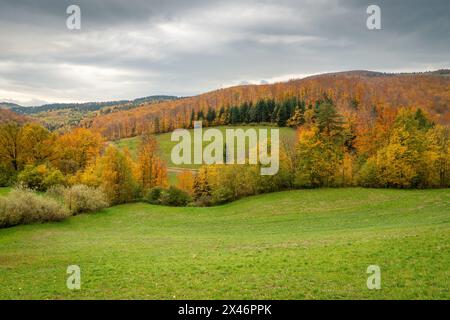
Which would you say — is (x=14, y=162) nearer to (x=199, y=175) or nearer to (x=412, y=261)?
(x=199, y=175)

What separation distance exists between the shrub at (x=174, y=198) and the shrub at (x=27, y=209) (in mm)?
15843

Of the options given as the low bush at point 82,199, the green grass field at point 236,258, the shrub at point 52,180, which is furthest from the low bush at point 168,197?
the shrub at point 52,180

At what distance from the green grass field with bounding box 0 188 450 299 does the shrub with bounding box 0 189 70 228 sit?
1.33m

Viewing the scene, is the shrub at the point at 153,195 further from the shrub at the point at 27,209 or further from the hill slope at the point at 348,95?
the hill slope at the point at 348,95

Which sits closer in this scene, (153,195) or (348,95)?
(153,195)

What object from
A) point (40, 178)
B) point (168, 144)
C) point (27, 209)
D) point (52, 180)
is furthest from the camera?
point (168, 144)

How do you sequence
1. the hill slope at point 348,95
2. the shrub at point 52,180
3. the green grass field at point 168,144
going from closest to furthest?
the shrub at point 52,180 → the green grass field at point 168,144 → the hill slope at point 348,95

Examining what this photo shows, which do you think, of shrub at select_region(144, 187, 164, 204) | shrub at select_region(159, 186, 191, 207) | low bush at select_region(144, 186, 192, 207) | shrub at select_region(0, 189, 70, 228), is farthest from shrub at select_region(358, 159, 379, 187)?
shrub at select_region(0, 189, 70, 228)

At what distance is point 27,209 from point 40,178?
64.7ft

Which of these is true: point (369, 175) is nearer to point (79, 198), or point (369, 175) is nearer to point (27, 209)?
point (79, 198)

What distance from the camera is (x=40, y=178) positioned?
54.5 meters

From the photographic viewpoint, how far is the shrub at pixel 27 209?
35812 mm

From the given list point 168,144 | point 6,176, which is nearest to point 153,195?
point 6,176

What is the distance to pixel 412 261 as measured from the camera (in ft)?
52.5
